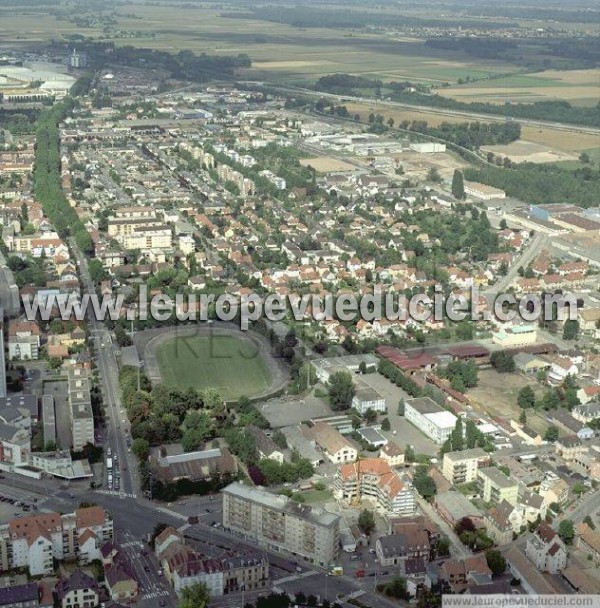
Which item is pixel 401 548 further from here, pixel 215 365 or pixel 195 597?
pixel 215 365

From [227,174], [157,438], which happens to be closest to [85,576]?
Answer: [157,438]

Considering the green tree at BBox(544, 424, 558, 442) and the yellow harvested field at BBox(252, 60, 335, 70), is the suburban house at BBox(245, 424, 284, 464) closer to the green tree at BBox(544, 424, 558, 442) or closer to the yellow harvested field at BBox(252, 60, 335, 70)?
the green tree at BBox(544, 424, 558, 442)

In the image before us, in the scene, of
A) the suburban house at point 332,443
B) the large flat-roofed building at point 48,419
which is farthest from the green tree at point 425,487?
the large flat-roofed building at point 48,419

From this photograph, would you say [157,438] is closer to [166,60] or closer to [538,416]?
[538,416]

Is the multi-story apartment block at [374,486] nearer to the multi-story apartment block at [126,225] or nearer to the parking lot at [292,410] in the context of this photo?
the parking lot at [292,410]

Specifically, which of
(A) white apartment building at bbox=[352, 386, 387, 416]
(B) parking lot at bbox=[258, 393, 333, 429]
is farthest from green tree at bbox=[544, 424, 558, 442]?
(B) parking lot at bbox=[258, 393, 333, 429]
